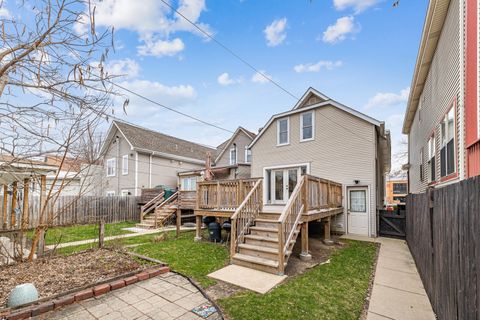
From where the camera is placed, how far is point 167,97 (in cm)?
1031

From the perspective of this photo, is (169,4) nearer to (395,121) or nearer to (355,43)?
(355,43)

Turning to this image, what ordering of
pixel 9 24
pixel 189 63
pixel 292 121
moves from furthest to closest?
pixel 292 121
pixel 189 63
pixel 9 24

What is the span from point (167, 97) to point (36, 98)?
7275 mm

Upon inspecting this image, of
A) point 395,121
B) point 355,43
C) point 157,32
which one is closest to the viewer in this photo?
point 157,32

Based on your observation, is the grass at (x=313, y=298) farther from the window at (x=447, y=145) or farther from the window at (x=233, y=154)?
the window at (x=233, y=154)

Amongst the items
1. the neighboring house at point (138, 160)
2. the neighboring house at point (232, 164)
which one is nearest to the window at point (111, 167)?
the neighboring house at point (138, 160)

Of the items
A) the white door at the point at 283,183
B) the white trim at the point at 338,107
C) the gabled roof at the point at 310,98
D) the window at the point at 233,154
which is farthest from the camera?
the window at the point at 233,154

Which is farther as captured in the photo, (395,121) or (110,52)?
(395,121)

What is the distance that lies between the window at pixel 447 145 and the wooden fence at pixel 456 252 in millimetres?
2748

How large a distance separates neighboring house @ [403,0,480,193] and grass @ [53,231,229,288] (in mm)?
5613

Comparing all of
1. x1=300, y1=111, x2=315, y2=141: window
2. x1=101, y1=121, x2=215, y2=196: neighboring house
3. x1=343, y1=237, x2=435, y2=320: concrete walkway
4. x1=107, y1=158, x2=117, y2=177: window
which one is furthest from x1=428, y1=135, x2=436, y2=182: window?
x1=107, y1=158, x2=117, y2=177: window

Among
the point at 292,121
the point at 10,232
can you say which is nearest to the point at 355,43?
the point at 292,121

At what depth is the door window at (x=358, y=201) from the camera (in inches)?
407

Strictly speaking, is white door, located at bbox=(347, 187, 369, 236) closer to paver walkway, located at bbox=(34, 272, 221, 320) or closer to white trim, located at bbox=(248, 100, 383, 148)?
white trim, located at bbox=(248, 100, 383, 148)
